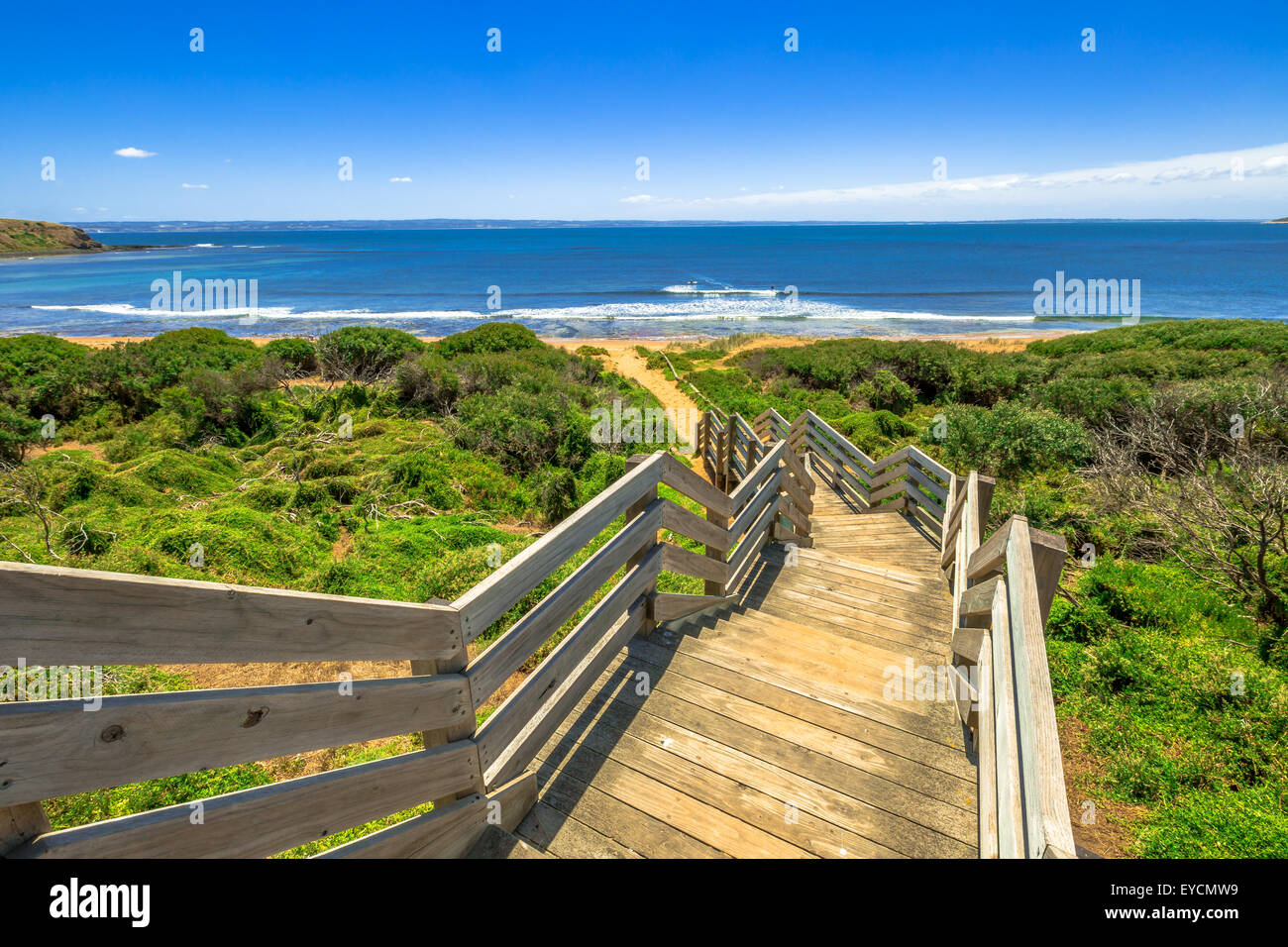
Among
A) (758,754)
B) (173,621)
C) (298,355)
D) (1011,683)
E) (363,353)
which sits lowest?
(758,754)

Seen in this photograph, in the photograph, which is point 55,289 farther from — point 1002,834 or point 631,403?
point 1002,834

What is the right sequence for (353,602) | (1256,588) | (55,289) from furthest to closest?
1. (55,289)
2. (1256,588)
3. (353,602)

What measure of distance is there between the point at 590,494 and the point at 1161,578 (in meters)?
7.34

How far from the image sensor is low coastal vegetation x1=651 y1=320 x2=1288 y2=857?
3.79m

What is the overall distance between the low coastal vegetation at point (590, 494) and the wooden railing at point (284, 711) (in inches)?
59.8

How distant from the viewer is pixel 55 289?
56344 millimetres

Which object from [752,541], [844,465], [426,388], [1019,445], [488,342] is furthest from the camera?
[488,342]

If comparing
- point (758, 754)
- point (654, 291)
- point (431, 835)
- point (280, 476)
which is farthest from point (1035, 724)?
point (654, 291)

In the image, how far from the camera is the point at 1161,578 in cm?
676

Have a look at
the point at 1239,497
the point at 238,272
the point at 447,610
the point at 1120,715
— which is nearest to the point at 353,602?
the point at 447,610

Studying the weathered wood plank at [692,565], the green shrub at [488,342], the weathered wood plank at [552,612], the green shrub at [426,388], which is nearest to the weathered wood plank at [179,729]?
the weathered wood plank at [552,612]

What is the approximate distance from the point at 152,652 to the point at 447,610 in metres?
0.84

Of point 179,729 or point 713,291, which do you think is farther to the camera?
point 713,291

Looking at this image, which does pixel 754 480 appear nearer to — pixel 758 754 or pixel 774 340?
pixel 758 754
